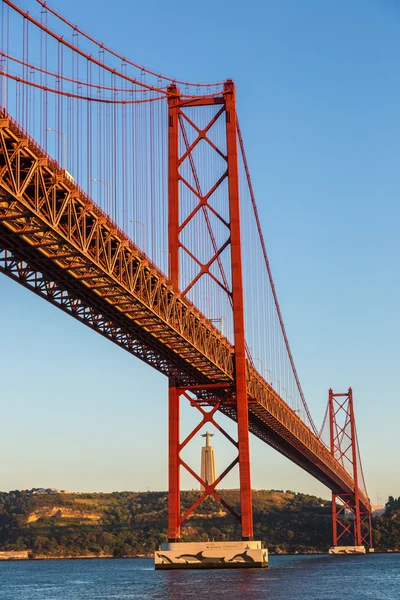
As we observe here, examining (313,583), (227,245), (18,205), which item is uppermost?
(227,245)

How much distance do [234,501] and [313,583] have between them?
4108 inches

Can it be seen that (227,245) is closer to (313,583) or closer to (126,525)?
(313,583)

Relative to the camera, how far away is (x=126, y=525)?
154m

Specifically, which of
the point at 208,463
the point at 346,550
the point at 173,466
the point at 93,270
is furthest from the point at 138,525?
the point at 93,270

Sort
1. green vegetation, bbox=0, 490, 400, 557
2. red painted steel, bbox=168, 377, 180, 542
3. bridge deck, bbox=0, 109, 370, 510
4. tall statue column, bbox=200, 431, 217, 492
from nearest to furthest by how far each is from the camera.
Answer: bridge deck, bbox=0, 109, 370, 510, red painted steel, bbox=168, 377, 180, 542, tall statue column, bbox=200, 431, 217, 492, green vegetation, bbox=0, 490, 400, 557

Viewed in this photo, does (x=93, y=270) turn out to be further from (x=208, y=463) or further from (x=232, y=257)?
(x=208, y=463)

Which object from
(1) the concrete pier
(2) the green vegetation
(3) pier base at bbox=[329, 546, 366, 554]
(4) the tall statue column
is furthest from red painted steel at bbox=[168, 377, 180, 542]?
(2) the green vegetation

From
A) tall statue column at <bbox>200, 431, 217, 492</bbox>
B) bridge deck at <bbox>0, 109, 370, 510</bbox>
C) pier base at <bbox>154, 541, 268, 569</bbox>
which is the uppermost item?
bridge deck at <bbox>0, 109, 370, 510</bbox>

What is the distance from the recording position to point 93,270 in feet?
113

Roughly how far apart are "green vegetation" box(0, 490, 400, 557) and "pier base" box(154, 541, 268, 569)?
85713 millimetres

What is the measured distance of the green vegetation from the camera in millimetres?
141000

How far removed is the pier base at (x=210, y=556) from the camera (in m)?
46.4

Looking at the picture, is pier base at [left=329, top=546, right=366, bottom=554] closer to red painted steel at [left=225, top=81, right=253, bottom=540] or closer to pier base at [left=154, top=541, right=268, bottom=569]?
red painted steel at [left=225, top=81, right=253, bottom=540]

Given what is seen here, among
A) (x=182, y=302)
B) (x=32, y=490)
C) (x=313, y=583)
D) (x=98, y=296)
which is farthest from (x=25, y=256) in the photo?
(x=32, y=490)
